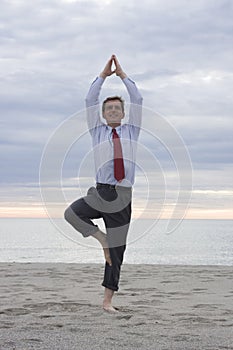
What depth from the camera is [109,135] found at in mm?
6695

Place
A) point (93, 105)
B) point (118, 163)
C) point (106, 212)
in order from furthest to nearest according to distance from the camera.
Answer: point (93, 105)
point (106, 212)
point (118, 163)

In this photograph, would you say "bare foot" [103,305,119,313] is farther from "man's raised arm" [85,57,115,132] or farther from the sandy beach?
"man's raised arm" [85,57,115,132]

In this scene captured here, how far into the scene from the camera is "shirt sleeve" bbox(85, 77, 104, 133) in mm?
6789

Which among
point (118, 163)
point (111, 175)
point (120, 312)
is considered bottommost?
point (120, 312)

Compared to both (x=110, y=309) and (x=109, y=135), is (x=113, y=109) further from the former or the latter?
(x=110, y=309)

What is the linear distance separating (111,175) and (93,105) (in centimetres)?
72

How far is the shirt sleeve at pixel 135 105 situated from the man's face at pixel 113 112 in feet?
0.34

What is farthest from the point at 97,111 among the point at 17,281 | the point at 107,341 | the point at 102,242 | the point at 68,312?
the point at 17,281

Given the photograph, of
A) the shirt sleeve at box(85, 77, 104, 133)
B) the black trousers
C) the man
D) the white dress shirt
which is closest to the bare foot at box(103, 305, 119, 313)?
the man

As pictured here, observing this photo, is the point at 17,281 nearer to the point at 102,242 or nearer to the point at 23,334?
the point at 102,242

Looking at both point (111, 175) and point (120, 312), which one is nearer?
point (111, 175)

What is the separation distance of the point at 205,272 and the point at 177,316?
16.9ft

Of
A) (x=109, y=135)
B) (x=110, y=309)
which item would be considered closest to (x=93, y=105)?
(x=109, y=135)

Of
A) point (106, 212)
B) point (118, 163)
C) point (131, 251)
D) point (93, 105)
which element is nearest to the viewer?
point (118, 163)
